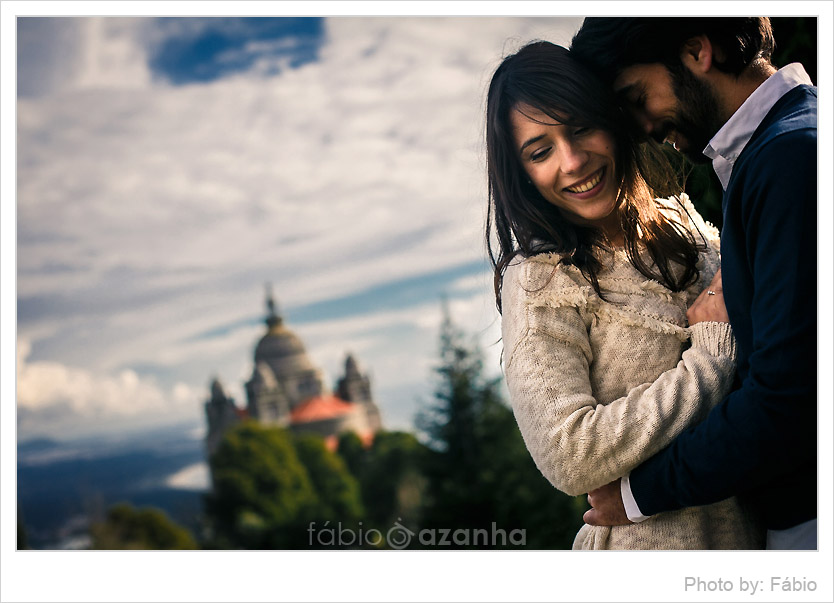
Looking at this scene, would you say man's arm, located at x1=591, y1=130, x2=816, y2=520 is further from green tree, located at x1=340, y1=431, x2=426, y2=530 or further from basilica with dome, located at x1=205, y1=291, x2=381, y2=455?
basilica with dome, located at x1=205, y1=291, x2=381, y2=455

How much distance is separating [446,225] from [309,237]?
524cm

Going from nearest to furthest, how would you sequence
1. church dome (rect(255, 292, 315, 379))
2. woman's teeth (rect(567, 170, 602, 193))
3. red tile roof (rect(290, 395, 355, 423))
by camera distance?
woman's teeth (rect(567, 170, 602, 193)) < red tile roof (rect(290, 395, 355, 423)) < church dome (rect(255, 292, 315, 379))

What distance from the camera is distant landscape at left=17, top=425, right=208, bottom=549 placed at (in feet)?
42.3

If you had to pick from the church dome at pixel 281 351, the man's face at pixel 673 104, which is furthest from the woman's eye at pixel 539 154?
the church dome at pixel 281 351

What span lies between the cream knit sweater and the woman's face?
12 cm

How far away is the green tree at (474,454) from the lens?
1816 cm

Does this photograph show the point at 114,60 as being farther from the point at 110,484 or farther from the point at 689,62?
the point at 110,484

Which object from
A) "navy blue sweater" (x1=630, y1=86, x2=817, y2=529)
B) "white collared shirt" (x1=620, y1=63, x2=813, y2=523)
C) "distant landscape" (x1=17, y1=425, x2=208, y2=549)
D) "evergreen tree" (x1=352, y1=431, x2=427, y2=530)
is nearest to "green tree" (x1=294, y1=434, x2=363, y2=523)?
"evergreen tree" (x1=352, y1=431, x2=427, y2=530)

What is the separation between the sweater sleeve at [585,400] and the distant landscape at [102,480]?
6.34 meters

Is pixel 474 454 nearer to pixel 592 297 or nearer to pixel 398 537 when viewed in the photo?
pixel 398 537

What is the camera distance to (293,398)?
4291 centimetres

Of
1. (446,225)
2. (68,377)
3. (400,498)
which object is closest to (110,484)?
(68,377)

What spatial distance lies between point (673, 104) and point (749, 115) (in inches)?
5.8

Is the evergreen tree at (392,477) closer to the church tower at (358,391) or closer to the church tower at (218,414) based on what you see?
Result: the church tower at (218,414)
